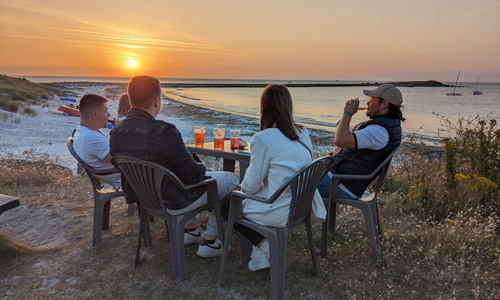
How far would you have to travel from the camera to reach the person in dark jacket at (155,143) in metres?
2.48

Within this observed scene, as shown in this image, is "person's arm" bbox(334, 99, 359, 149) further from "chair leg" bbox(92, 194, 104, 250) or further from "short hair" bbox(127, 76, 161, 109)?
"chair leg" bbox(92, 194, 104, 250)

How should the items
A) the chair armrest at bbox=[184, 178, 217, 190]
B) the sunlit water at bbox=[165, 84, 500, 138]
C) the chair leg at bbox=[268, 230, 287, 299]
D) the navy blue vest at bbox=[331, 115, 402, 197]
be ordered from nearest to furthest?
the chair leg at bbox=[268, 230, 287, 299] < the chair armrest at bbox=[184, 178, 217, 190] < the navy blue vest at bbox=[331, 115, 402, 197] < the sunlit water at bbox=[165, 84, 500, 138]

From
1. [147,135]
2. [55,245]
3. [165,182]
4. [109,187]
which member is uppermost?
[147,135]

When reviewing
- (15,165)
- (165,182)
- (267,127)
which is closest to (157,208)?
(165,182)

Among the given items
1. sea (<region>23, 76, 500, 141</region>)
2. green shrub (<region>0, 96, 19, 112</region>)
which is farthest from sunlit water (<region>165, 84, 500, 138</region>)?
green shrub (<region>0, 96, 19, 112</region>)

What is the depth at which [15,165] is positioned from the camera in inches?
234

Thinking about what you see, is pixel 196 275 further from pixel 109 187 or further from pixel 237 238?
pixel 109 187

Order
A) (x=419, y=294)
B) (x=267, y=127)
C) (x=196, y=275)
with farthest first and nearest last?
1. (x=196, y=275)
2. (x=419, y=294)
3. (x=267, y=127)

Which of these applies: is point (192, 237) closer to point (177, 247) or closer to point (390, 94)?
point (177, 247)

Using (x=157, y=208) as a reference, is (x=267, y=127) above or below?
above

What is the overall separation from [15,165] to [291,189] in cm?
556

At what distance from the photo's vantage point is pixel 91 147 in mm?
3191

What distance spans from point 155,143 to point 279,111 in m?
0.89

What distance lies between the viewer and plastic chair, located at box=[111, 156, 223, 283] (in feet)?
8.13
